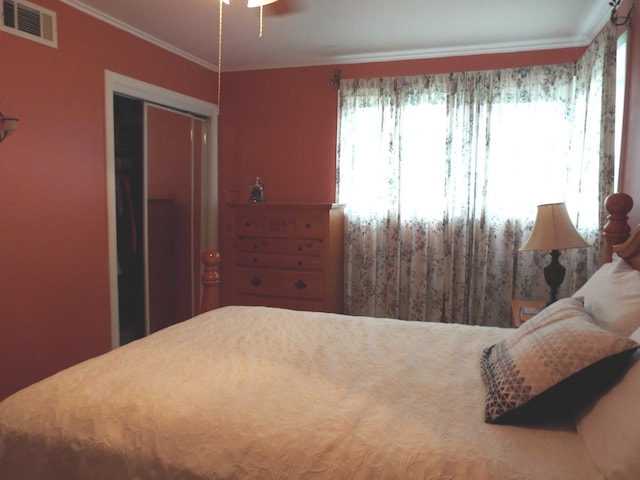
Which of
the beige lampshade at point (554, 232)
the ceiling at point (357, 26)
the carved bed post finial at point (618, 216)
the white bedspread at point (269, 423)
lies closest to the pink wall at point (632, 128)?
the carved bed post finial at point (618, 216)

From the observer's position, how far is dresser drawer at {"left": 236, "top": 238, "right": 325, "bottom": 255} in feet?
11.5

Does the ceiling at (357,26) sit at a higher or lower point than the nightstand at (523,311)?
higher

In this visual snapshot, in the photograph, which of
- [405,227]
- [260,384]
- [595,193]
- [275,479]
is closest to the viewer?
[275,479]

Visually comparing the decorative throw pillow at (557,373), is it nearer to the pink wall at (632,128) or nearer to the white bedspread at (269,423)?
the white bedspread at (269,423)

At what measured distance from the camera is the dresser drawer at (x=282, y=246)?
3512 mm

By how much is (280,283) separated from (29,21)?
231 centimetres

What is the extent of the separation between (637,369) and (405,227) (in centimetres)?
280

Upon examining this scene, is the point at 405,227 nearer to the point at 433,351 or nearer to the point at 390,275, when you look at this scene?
the point at 390,275

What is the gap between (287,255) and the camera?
3574 millimetres

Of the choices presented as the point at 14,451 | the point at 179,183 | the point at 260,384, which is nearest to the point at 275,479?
the point at 260,384

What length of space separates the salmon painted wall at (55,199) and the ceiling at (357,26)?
12.9 inches

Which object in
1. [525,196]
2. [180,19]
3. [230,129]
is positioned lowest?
[525,196]

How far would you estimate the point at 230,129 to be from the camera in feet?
14.2

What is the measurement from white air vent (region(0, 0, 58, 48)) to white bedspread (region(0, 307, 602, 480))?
2.04 m
